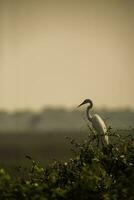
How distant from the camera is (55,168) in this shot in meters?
10.8

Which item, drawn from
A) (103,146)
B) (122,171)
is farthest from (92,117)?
(122,171)

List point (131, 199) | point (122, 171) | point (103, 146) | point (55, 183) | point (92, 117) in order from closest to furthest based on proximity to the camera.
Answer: point (131, 199), point (55, 183), point (122, 171), point (103, 146), point (92, 117)

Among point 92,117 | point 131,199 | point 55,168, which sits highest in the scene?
point 92,117

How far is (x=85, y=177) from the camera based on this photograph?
9250 millimetres

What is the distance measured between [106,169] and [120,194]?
1.36 m

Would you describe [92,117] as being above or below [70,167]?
above

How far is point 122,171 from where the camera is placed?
Answer: 10391 mm

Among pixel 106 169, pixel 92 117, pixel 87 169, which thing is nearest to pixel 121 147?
pixel 106 169

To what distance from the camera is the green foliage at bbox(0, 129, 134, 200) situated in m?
9.24

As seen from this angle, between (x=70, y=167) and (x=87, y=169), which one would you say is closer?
(x=87, y=169)

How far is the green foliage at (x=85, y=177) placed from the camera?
30.3 feet

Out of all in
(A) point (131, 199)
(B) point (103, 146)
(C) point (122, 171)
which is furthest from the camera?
(B) point (103, 146)

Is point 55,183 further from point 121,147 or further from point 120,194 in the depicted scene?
point 121,147

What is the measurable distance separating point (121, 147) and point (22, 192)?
2087 mm
